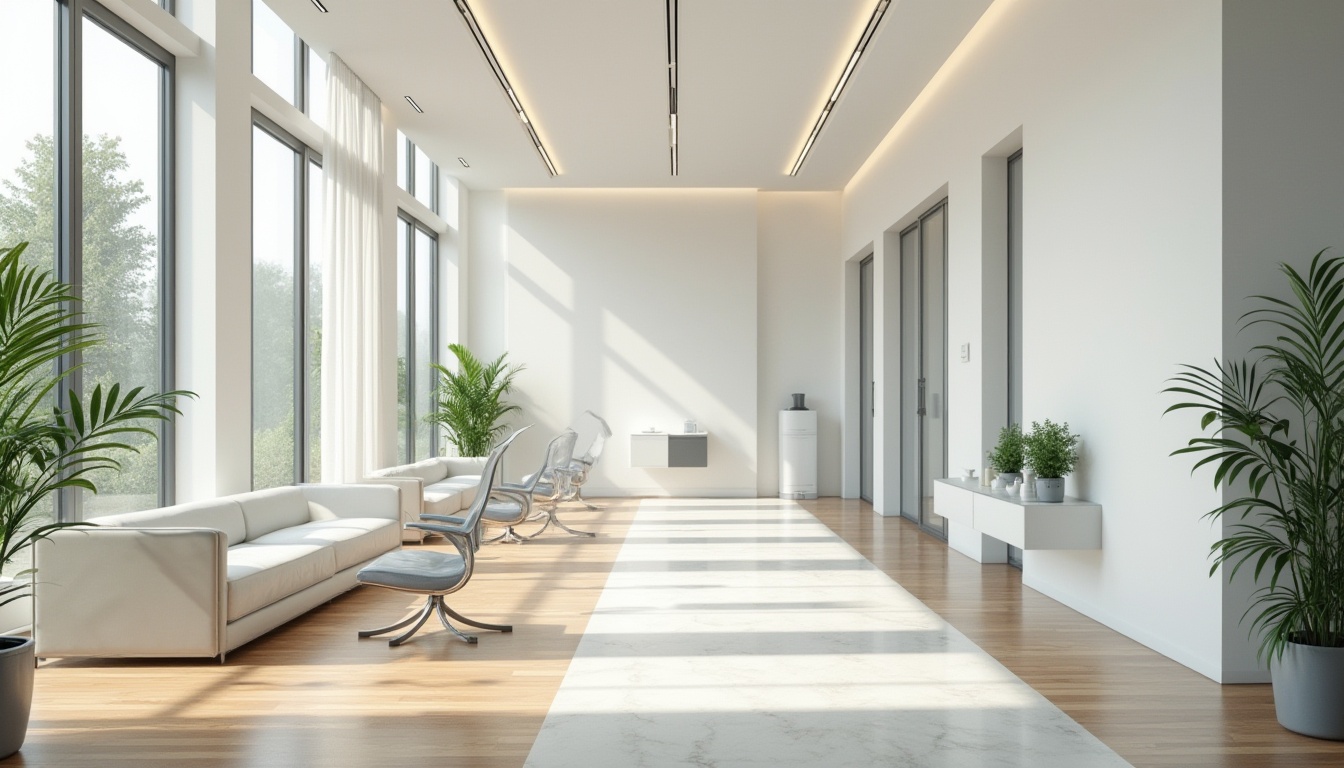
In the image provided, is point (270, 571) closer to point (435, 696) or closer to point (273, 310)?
point (435, 696)

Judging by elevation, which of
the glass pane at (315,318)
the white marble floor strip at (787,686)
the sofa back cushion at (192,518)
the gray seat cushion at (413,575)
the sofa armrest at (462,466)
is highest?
the glass pane at (315,318)

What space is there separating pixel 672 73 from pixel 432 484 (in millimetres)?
4341

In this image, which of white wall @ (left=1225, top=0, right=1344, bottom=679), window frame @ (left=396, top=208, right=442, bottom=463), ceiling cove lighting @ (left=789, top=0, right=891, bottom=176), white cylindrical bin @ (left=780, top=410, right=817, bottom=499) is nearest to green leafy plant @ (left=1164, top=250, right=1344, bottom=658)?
white wall @ (left=1225, top=0, right=1344, bottom=679)

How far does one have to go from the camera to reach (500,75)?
7.89m

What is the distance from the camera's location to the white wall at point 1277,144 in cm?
404

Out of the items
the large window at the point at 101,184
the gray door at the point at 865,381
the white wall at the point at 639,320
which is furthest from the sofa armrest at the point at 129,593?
the gray door at the point at 865,381

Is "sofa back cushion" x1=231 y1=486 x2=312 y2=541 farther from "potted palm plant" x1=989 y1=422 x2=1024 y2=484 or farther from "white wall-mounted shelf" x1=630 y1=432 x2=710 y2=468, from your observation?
"white wall-mounted shelf" x1=630 y1=432 x2=710 y2=468

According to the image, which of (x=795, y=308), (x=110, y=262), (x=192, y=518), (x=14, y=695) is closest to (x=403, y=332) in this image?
(x=795, y=308)

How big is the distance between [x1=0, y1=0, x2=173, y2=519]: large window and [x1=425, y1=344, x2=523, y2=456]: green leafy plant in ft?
17.4

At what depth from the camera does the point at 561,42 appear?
23.7 ft

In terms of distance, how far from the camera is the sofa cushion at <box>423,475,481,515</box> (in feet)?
26.7

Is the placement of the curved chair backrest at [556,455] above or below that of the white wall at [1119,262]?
below

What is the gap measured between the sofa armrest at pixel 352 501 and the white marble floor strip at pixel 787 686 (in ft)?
5.54

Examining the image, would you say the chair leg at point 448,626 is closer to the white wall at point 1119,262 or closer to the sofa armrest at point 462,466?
the white wall at point 1119,262
